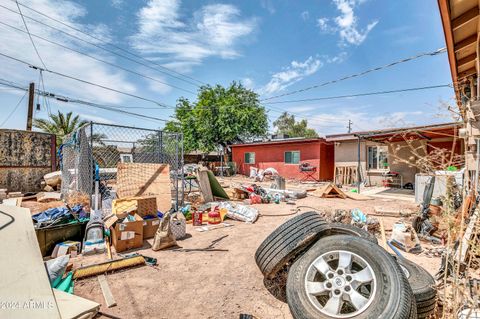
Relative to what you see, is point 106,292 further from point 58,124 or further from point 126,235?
point 58,124

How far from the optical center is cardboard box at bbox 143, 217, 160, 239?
4.68 meters

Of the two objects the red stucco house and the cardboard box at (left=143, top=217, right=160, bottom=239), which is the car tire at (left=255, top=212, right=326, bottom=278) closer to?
the cardboard box at (left=143, top=217, right=160, bottom=239)

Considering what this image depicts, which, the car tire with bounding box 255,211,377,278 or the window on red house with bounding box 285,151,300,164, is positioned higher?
the window on red house with bounding box 285,151,300,164

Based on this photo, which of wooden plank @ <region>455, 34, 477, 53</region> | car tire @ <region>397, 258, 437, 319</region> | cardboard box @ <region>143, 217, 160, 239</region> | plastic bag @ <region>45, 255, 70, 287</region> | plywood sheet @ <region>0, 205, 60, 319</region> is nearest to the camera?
plywood sheet @ <region>0, 205, 60, 319</region>

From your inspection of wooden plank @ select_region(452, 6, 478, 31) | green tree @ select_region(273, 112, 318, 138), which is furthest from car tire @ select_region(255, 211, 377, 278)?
green tree @ select_region(273, 112, 318, 138)

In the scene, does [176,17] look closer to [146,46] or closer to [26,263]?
[146,46]

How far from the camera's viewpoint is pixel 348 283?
6.71ft

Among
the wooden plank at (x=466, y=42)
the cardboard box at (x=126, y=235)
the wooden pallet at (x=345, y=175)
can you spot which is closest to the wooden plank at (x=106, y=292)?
the cardboard box at (x=126, y=235)

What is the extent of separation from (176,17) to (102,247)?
45.9ft

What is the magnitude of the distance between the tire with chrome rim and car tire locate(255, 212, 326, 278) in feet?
0.46

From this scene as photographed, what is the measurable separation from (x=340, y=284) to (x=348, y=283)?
70 mm

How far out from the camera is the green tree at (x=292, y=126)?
4794 cm

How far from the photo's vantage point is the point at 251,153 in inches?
818

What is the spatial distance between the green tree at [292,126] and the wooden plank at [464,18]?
144 ft
